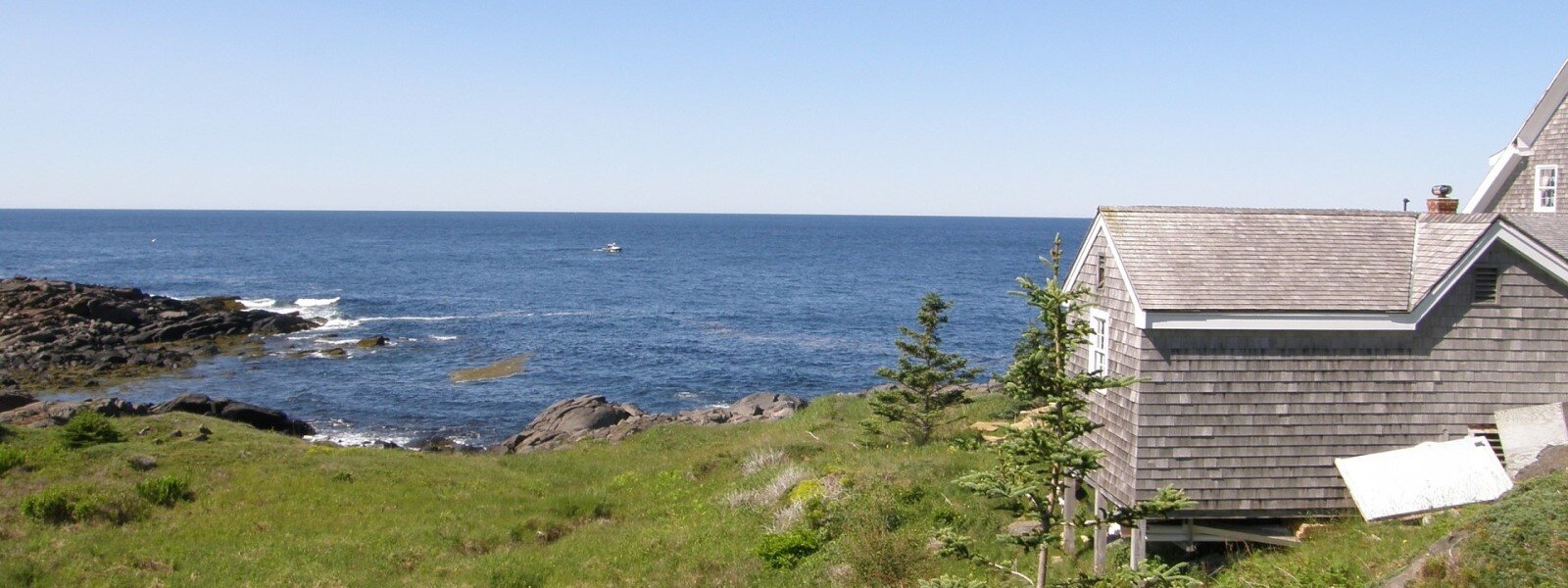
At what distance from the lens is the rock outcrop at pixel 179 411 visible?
3388 centimetres

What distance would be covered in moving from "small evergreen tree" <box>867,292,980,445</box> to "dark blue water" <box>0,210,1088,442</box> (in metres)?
20.9

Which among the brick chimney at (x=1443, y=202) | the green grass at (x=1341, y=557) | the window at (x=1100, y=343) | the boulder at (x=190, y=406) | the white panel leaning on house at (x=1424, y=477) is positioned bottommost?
the boulder at (x=190, y=406)

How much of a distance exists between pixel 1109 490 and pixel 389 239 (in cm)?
20104

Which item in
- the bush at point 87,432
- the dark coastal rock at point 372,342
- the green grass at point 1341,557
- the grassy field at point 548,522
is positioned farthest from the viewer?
the dark coastal rock at point 372,342

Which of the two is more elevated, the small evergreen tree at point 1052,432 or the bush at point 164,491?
the small evergreen tree at point 1052,432

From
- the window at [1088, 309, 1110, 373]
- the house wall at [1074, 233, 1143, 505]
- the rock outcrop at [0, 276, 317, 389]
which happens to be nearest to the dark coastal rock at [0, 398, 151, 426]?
the rock outcrop at [0, 276, 317, 389]

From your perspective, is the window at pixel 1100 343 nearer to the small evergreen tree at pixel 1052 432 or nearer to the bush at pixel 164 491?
the small evergreen tree at pixel 1052 432

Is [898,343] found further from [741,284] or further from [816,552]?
[741,284]

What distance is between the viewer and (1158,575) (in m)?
9.20

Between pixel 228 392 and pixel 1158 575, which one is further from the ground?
pixel 1158 575

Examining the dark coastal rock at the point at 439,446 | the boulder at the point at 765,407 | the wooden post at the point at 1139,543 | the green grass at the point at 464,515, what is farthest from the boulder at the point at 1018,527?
the dark coastal rock at the point at 439,446

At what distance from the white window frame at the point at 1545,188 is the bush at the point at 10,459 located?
35.0 m

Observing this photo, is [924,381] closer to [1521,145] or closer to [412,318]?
[1521,145]

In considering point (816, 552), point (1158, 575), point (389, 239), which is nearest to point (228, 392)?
point (816, 552)
